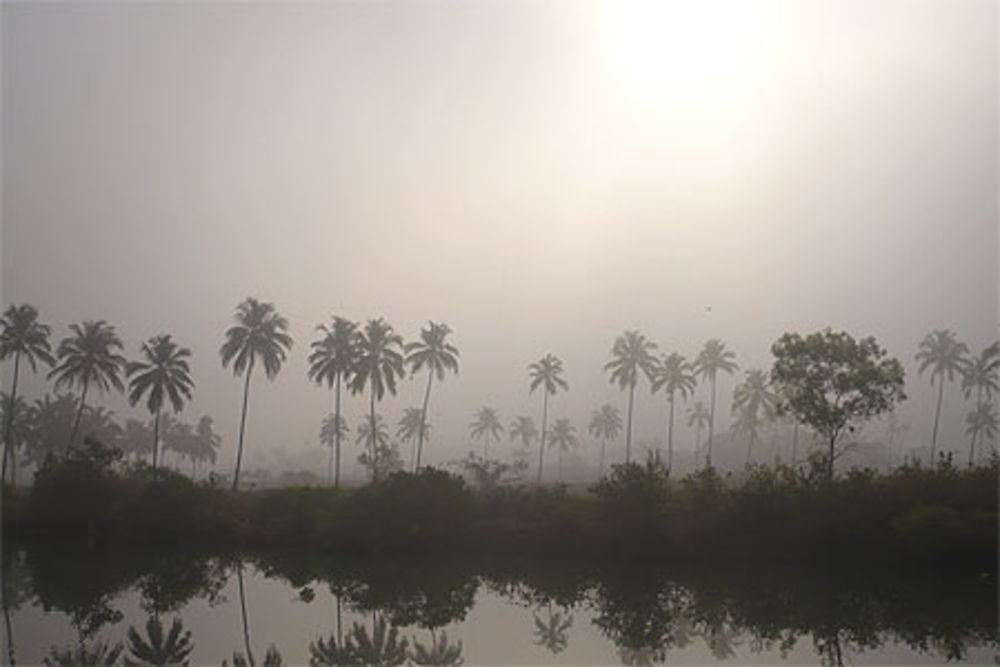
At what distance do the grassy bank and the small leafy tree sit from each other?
4039 millimetres

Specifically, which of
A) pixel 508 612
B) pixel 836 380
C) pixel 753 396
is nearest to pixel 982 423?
pixel 753 396

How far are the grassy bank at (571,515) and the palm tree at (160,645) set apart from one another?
17.0m

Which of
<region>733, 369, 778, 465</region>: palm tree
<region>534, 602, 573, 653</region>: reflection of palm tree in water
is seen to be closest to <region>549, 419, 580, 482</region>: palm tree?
<region>733, 369, 778, 465</region>: palm tree

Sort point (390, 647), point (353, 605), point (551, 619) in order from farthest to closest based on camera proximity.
→ 1. point (353, 605)
2. point (551, 619)
3. point (390, 647)

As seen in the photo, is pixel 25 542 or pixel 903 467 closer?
pixel 903 467

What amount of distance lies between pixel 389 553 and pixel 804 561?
20.0 meters

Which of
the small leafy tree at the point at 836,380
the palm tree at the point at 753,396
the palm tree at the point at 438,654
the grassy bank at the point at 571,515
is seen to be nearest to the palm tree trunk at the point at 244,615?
the palm tree at the point at 438,654

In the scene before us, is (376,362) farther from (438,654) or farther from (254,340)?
(438,654)

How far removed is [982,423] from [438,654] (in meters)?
101

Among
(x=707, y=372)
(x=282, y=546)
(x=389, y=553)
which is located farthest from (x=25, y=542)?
(x=707, y=372)

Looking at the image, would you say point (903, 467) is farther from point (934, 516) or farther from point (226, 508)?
point (226, 508)

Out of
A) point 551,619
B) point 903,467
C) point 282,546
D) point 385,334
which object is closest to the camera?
point 551,619

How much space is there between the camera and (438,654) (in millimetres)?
21078

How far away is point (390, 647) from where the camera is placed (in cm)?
2180
